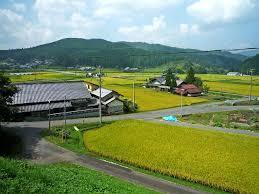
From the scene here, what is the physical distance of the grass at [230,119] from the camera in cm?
4138

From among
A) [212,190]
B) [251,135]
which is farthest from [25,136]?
[251,135]

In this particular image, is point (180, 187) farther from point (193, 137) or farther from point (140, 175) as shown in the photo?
Result: point (193, 137)

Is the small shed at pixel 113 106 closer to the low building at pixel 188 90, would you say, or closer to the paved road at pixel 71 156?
the paved road at pixel 71 156

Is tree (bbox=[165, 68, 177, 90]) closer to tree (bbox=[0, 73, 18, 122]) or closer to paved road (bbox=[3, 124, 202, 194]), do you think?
paved road (bbox=[3, 124, 202, 194])

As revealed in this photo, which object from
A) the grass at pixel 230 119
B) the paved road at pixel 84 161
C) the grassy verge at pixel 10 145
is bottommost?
the paved road at pixel 84 161

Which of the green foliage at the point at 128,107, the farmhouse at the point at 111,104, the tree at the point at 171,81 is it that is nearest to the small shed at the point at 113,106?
the farmhouse at the point at 111,104

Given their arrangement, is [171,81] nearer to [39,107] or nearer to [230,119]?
[230,119]

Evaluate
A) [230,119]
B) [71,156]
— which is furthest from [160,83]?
[71,156]

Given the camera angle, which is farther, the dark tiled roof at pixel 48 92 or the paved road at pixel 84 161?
the dark tiled roof at pixel 48 92

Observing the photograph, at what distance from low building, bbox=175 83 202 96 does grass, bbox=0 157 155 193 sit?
49549 mm

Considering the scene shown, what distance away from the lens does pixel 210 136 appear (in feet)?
112

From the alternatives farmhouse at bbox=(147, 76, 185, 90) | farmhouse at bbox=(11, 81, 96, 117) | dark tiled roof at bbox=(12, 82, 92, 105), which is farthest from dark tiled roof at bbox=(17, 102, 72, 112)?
farmhouse at bbox=(147, 76, 185, 90)

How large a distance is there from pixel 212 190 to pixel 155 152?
7862 millimetres

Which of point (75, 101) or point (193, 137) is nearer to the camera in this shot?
point (193, 137)
